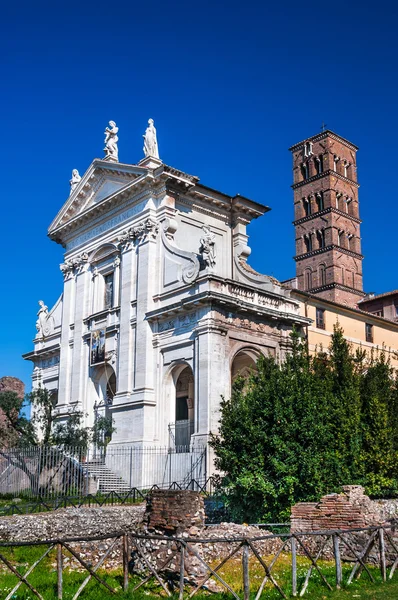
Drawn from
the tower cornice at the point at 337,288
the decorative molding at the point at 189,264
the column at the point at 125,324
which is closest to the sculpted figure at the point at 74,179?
the column at the point at 125,324

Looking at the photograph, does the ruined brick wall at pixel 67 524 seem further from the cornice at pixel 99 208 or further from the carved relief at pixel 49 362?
the carved relief at pixel 49 362

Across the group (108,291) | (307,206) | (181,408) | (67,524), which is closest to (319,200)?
(307,206)

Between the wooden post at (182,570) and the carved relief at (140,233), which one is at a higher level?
the carved relief at (140,233)

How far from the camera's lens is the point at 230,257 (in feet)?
120

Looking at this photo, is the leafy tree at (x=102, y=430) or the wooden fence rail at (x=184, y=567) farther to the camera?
the leafy tree at (x=102, y=430)

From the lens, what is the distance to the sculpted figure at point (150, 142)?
1375 inches

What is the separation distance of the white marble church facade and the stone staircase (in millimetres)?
1666

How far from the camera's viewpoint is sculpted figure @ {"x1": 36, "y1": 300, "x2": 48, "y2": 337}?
42219mm

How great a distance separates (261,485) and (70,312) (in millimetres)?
23196

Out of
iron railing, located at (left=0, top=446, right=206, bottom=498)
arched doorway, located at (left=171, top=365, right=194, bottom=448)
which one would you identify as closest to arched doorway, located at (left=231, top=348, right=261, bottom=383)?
arched doorway, located at (left=171, top=365, right=194, bottom=448)

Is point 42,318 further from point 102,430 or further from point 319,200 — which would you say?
point 319,200

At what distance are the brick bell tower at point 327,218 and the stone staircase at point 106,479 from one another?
3606 cm

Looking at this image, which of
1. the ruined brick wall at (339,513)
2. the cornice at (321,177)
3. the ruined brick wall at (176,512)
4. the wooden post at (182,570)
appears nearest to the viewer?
the wooden post at (182,570)

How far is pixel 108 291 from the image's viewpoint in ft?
121
